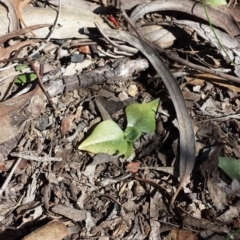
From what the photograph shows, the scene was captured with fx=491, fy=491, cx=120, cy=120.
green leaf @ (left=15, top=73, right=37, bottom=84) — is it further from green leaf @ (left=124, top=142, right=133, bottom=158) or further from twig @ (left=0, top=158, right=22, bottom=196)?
green leaf @ (left=124, top=142, right=133, bottom=158)

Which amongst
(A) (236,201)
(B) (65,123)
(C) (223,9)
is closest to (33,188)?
(B) (65,123)

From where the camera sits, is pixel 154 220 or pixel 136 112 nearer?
pixel 154 220

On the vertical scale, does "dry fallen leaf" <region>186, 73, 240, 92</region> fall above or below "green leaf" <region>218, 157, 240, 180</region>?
above

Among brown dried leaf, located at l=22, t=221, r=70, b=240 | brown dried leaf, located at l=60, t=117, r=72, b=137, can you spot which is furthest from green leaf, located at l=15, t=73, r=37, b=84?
brown dried leaf, located at l=22, t=221, r=70, b=240

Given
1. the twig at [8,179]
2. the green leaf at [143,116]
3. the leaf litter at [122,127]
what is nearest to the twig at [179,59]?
the leaf litter at [122,127]

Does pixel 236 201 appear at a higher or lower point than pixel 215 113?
lower

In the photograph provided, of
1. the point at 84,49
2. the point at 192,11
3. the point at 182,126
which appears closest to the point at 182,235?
the point at 182,126

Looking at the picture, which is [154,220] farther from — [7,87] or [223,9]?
[223,9]
